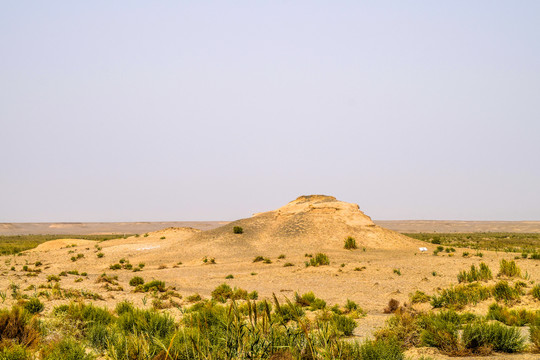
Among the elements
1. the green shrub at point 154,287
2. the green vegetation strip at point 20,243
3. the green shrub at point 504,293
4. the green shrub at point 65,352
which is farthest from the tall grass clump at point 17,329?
the green vegetation strip at point 20,243

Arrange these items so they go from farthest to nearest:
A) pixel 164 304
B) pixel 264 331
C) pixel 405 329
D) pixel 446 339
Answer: pixel 164 304, pixel 405 329, pixel 446 339, pixel 264 331

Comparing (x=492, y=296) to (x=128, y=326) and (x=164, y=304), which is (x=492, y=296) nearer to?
(x=164, y=304)

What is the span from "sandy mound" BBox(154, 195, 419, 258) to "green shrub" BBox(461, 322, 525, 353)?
104 ft

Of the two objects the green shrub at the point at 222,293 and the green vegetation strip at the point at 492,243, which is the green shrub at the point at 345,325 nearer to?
the green shrub at the point at 222,293

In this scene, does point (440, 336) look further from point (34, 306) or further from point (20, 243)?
point (20, 243)

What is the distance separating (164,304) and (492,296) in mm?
12230

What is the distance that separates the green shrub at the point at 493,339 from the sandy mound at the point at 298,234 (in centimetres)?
3177

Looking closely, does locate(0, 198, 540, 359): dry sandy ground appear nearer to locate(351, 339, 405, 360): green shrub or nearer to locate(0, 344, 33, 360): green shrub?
locate(351, 339, 405, 360): green shrub

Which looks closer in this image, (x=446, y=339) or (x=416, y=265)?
(x=446, y=339)

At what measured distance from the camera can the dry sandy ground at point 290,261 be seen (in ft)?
76.8

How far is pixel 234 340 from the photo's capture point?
20.0 ft

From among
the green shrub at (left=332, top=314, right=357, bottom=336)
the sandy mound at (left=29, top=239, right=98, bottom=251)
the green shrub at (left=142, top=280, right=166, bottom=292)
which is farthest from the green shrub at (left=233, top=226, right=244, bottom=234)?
the green shrub at (left=332, top=314, right=357, bottom=336)

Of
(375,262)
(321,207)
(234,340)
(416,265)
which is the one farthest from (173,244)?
(234,340)

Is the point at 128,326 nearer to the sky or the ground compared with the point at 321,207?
nearer to the ground
